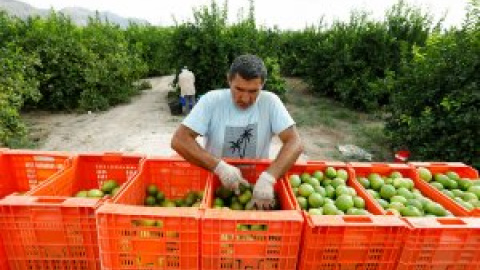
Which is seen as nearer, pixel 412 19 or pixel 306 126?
pixel 306 126

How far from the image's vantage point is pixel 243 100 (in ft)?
9.79

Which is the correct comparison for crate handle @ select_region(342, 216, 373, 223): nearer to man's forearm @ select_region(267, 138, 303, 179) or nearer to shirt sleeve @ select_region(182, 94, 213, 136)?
man's forearm @ select_region(267, 138, 303, 179)

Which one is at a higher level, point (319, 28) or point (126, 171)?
point (319, 28)

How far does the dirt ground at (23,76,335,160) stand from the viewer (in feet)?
29.8

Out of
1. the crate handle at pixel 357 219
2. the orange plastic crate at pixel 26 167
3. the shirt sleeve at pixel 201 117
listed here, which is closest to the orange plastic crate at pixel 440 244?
the crate handle at pixel 357 219

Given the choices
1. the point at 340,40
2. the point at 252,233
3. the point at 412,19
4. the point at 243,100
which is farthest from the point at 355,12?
the point at 252,233

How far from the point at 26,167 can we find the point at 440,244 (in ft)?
10.3

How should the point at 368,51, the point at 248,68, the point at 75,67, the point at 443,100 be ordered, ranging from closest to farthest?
1. the point at 248,68
2. the point at 443,100
3. the point at 75,67
4. the point at 368,51

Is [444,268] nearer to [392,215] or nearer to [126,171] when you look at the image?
[392,215]

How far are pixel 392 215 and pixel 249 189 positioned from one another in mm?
1066

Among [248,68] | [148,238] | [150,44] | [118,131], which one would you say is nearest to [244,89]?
[248,68]

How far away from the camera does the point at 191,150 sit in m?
2.88

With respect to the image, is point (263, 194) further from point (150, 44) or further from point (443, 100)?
point (150, 44)

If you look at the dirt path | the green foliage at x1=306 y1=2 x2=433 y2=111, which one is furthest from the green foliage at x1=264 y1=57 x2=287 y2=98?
the dirt path
